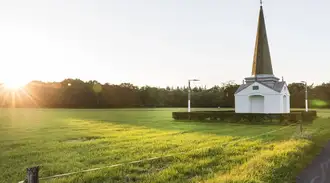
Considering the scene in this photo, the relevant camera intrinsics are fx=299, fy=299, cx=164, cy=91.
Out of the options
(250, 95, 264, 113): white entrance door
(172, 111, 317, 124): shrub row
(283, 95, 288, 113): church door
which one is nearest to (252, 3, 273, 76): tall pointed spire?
(250, 95, 264, 113): white entrance door

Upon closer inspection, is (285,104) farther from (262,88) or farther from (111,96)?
(111,96)

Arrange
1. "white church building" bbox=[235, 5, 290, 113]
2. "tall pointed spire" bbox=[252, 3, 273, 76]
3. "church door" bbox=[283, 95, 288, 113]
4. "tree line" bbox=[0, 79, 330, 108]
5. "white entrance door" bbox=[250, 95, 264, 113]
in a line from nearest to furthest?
"white church building" bbox=[235, 5, 290, 113]
"white entrance door" bbox=[250, 95, 264, 113]
"church door" bbox=[283, 95, 288, 113]
"tall pointed spire" bbox=[252, 3, 273, 76]
"tree line" bbox=[0, 79, 330, 108]

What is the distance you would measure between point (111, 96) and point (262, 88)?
2346 inches

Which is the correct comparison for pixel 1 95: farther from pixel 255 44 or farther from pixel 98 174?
pixel 98 174

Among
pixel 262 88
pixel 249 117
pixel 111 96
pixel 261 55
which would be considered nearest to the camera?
pixel 249 117

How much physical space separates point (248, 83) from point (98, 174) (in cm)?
3132

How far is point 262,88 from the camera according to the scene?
34.1m

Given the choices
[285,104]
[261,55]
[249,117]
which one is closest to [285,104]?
[285,104]

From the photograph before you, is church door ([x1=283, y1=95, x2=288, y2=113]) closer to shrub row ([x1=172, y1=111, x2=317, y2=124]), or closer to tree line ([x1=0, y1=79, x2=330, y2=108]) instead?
shrub row ([x1=172, y1=111, x2=317, y2=124])

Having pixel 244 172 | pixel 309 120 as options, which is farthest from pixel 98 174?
pixel 309 120

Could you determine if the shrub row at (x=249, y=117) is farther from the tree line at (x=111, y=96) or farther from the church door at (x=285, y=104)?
the tree line at (x=111, y=96)

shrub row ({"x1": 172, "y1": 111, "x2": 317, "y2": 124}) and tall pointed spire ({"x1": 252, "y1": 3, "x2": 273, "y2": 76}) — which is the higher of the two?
tall pointed spire ({"x1": 252, "y1": 3, "x2": 273, "y2": 76})

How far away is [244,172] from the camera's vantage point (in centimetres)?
689

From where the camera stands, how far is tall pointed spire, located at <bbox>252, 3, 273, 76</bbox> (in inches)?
1406
